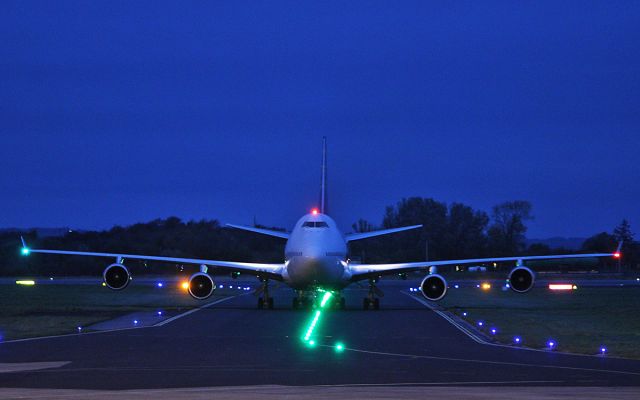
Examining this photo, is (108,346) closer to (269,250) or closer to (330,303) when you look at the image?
(330,303)

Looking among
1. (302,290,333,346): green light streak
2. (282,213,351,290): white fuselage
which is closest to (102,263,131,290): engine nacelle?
(282,213,351,290): white fuselage

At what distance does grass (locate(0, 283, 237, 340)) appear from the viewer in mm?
33594

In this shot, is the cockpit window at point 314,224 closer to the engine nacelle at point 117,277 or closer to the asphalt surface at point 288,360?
the engine nacelle at point 117,277

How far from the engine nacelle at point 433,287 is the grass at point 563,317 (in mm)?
1077

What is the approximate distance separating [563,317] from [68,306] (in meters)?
20.4

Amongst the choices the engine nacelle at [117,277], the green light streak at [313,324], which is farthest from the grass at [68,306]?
the green light streak at [313,324]

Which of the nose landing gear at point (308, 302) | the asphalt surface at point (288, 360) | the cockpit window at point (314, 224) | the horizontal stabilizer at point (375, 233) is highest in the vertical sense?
the horizontal stabilizer at point (375, 233)

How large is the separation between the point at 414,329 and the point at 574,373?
42.2 ft

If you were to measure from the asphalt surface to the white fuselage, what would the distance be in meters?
7.55

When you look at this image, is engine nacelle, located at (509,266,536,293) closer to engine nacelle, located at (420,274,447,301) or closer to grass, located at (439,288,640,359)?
grass, located at (439,288,640,359)

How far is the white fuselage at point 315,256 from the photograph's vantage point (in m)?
42.7

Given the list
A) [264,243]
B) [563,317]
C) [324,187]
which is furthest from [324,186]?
[264,243]

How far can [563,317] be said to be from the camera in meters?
39.1

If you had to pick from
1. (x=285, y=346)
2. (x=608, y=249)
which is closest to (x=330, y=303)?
(x=285, y=346)
